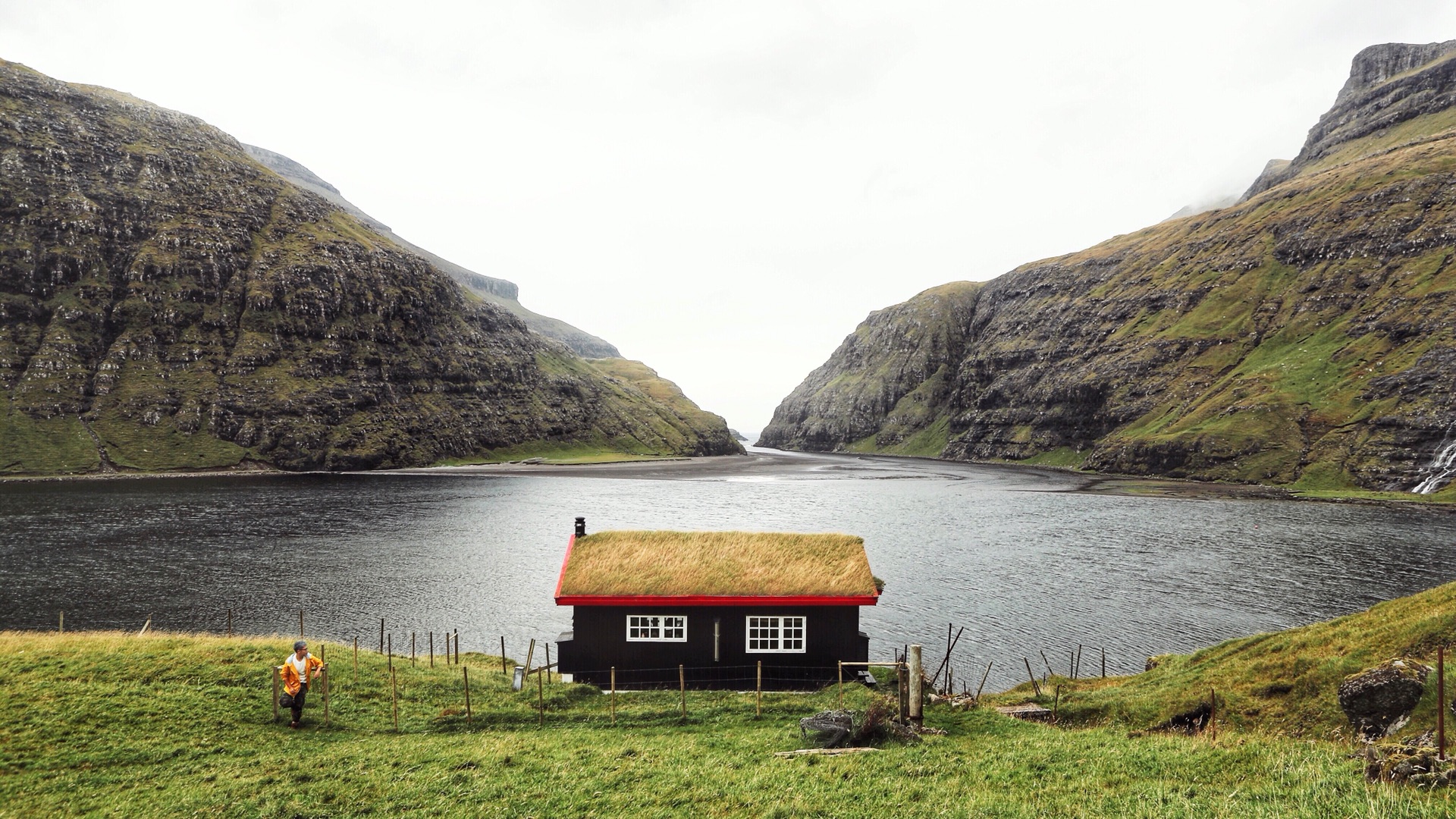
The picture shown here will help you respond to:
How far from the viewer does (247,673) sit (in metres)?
27.1

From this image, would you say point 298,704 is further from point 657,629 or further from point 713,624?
point 713,624

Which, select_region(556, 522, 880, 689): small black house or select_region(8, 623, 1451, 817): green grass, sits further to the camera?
select_region(556, 522, 880, 689): small black house

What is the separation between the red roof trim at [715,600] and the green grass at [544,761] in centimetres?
481

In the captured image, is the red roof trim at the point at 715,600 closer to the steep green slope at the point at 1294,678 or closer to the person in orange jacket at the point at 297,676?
the steep green slope at the point at 1294,678

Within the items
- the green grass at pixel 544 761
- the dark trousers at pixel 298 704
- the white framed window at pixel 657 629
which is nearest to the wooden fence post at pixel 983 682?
the green grass at pixel 544 761

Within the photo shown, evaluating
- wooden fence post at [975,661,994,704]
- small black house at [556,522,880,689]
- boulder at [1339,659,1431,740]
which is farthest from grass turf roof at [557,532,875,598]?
boulder at [1339,659,1431,740]

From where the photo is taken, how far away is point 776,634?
3319cm

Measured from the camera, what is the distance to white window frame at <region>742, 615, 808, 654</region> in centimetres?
3294

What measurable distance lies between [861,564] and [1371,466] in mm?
157267

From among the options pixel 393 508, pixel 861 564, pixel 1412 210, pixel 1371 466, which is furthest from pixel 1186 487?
pixel 393 508

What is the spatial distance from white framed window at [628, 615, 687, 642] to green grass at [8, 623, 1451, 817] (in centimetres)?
445

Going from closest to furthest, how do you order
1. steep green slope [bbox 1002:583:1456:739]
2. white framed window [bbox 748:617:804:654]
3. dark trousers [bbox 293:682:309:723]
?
steep green slope [bbox 1002:583:1456:739] → dark trousers [bbox 293:682:309:723] → white framed window [bbox 748:617:804:654]

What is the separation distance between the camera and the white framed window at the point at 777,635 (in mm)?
32969

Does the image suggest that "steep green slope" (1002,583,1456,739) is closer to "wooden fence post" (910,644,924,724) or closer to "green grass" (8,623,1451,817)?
"green grass" (8,623,1451,817)
